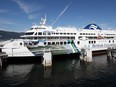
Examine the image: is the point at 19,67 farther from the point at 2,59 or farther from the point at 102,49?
the point at 102,49

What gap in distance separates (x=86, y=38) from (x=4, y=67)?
25.5 metres

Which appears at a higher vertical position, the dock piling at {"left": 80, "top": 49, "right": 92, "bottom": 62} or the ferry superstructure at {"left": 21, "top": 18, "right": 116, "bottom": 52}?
the ferry superstructure at {"left": 21, "top": 18, "right": 116, "bottom": 52}

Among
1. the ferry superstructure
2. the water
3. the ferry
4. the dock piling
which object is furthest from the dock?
the dock piling

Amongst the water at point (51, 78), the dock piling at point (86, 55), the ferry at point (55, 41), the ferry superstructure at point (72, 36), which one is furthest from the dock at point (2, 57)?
the dock piling at point (86, 55)

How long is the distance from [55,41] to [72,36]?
251 inches

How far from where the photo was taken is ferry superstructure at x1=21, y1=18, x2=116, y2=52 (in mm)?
36875

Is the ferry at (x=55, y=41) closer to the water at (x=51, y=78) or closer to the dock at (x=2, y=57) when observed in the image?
the dock at (x=2, y=57)

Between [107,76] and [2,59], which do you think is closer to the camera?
[107,76]

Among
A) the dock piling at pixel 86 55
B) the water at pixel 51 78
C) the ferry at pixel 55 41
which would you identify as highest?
the ferry at pixel 55 41

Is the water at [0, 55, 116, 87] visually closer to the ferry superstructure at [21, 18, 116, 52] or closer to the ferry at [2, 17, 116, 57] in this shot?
the ferry at [2, 17, 116, 57]

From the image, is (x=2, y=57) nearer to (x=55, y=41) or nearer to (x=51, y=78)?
(x=51, y=78)

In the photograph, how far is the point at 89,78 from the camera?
2439 cm

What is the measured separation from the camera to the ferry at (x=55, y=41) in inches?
1284

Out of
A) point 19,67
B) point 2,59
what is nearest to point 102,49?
point 19,67
